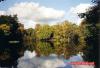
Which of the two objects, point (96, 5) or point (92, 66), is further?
point (96, 5)

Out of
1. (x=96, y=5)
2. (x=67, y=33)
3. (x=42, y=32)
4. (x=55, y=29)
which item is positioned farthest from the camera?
(x=42, y=32)

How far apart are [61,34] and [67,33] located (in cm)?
71

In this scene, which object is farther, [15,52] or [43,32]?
[43,32]

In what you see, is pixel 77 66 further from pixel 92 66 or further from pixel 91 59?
pixel 91 59

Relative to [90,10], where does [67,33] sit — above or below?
below

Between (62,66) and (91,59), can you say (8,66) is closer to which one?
(62,66)

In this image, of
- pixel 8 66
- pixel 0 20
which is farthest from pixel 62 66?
pixel 0 20

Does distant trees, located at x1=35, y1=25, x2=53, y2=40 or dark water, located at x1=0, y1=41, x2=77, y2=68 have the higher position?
dark water, located at x1=0, y1=41, x2=77, y2=68

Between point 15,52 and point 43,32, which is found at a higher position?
point 15,52

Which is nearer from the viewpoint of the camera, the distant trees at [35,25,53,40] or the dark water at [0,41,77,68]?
the dark water at [0,41,77,68]

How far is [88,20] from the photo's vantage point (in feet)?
38.5

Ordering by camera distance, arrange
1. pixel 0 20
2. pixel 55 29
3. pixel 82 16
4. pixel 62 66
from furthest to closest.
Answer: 1. pixel 55 29
2. pixel 0 20
3. pixel 82 16
4. pixel 62 66

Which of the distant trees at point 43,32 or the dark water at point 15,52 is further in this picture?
the distant trees at point 43,32

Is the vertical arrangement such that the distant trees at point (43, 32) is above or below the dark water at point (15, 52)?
below
